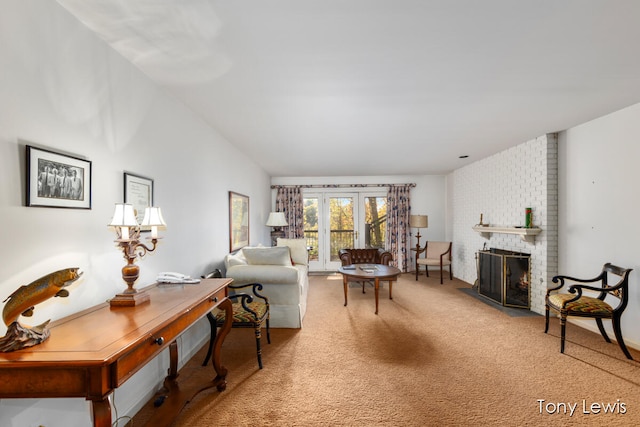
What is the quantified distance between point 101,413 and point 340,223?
20.7 ft

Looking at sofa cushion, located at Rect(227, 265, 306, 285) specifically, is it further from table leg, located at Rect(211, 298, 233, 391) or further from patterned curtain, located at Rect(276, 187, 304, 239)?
patterned curtain, located at Rect(276, 187, 304, 239)

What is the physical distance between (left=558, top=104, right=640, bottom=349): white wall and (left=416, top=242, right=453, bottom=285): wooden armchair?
245cm

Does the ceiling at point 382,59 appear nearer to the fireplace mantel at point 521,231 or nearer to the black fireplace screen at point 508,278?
the fireplace mantel at point 521,231

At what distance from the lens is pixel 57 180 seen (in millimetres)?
1462

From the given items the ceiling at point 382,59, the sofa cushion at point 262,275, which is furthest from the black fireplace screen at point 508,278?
the sofa cushion at point 262,275

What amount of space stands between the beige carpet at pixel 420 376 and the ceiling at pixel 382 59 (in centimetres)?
244

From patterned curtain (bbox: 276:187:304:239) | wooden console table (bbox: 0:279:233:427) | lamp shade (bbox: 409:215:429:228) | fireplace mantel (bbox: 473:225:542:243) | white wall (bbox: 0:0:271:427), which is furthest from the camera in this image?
patterned curtain (bbox: 276:187:304:239)

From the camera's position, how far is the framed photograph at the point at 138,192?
1986 mm

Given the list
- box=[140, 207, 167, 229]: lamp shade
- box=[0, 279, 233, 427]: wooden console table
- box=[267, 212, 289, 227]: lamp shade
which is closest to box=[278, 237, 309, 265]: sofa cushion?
box=[267, 212, 289, 227]: lamp shade

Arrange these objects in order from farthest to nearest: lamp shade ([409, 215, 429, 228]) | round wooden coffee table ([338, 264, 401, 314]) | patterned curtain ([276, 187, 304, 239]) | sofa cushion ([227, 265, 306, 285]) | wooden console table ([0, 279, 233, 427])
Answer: patterned curtain ([276, 187, 304, 239]) → lamp shade ([409, 215, 429, 228]) → round wooden coffee table ([338, 264, 401, 314]) → sofa cushion ([227, 265, 306, 285]) → wooden console table ([0, 279, 233, 427])

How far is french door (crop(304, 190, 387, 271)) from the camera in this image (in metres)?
7.15

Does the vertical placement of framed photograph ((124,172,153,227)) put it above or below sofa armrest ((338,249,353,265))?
above

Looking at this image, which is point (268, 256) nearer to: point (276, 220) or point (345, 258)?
point (345, 258)

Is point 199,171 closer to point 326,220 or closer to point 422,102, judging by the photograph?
point 422,102
